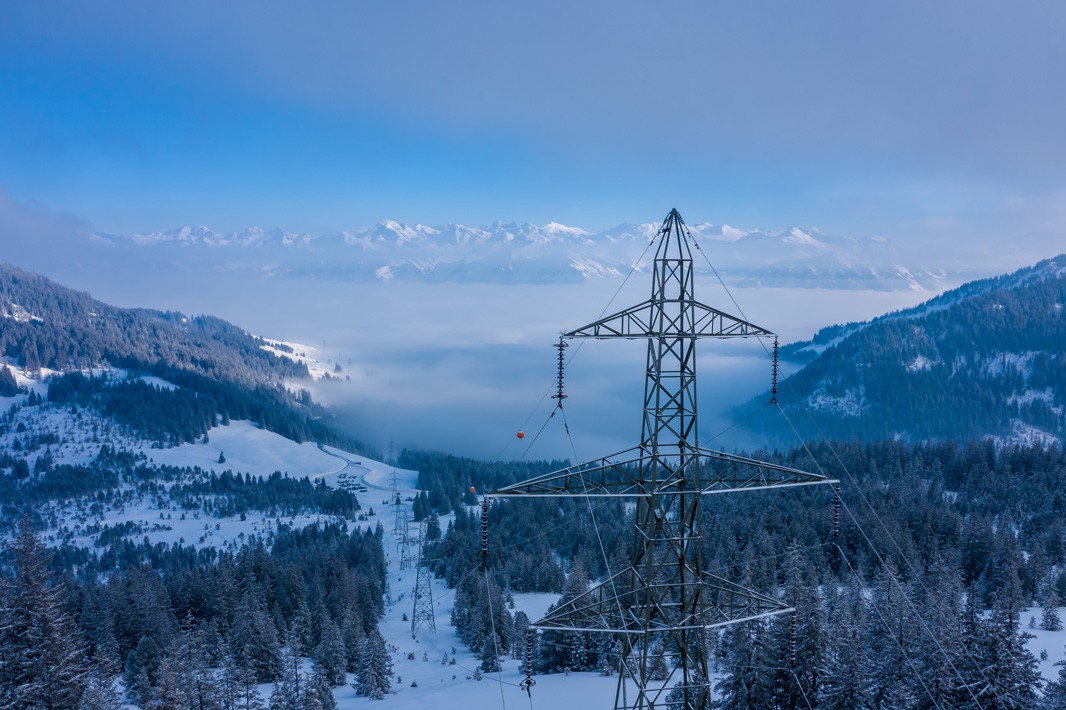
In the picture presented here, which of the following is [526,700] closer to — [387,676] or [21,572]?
[387,676]

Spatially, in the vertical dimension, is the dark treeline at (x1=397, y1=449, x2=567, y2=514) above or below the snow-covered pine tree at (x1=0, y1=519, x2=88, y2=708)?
below

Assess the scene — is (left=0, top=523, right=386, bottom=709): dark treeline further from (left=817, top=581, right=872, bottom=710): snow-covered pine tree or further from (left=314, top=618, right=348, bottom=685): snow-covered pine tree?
(left=817, top=581, right=872, bottom=710): snow-covered pine tree

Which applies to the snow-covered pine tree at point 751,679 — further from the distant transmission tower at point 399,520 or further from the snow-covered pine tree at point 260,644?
the distant transmission tower at point 399,520

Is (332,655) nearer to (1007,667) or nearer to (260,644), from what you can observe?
(260,644)

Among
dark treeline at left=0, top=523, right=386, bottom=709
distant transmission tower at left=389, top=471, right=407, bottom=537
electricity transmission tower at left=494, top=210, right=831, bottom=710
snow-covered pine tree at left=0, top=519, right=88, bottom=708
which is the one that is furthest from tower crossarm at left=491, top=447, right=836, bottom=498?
distant transmission tower at left=389, top=471, right=407, bottom=537

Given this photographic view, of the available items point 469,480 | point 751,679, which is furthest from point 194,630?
point 469,480

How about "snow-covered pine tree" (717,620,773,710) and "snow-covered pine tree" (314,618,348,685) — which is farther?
"snow-covered pine tree" (314,618,348,685)
